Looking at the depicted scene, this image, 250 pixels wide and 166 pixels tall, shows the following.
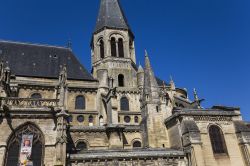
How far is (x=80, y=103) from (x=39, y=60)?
6.92 m

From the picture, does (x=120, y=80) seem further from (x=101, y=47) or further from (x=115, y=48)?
(x=101, y=47)

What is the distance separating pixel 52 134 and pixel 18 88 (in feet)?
32.6

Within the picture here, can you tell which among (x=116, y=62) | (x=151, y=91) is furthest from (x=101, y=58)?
(x=151, y=91)

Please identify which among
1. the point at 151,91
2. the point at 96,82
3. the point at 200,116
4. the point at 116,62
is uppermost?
the point at 116,62

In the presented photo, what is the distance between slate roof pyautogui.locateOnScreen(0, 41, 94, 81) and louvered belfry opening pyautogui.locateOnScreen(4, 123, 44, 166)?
1109cm

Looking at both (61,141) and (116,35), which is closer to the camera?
(61,141)

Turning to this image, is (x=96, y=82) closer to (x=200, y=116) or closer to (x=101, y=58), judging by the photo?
(x=101, y=58)

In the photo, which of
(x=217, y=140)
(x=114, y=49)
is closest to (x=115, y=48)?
(x=114, y=49)

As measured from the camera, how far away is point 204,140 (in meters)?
17.3

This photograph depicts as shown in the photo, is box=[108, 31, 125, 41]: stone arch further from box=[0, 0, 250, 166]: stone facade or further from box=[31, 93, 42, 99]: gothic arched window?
box=[31, 93, 42, 99]: gothic arched window

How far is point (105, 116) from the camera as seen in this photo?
2250 centimetres

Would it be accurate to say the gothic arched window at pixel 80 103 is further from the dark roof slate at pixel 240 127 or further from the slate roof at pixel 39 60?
the dark roof slate at pixel 240 127

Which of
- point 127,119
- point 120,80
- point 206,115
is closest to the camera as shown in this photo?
point 206,115

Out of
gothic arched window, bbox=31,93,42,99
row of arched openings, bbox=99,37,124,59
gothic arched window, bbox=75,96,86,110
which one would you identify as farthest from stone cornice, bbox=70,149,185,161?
row of arched openings, bbox=99,37,124,59
